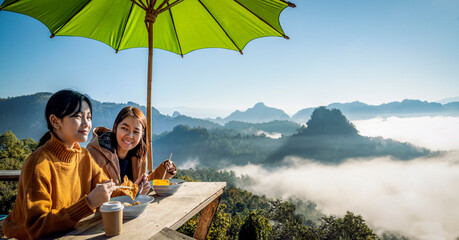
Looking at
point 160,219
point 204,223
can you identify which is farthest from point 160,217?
point 204,223

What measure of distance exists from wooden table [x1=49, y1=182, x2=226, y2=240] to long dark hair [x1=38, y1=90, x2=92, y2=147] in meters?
0.57

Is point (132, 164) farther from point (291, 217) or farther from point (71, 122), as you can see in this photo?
point (291, 217)

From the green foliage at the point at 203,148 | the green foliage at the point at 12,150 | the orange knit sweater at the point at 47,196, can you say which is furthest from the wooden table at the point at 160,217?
the green foliage at the point at 203,148

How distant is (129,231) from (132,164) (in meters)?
1.21

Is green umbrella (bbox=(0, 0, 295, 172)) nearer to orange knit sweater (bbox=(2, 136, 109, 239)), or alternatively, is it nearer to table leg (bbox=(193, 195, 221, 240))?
table leg (bbox=(193, 195, 221, 240))

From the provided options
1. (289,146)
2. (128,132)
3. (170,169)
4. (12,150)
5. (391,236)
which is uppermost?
(128,132)

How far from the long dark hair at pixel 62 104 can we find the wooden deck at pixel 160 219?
567mm

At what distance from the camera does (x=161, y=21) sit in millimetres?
3447

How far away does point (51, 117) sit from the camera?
1.44m

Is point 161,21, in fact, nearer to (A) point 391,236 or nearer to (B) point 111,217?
(B) point 111,217

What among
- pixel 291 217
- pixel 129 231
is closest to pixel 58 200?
pixel 129 231

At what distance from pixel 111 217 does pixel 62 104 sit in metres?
0.66

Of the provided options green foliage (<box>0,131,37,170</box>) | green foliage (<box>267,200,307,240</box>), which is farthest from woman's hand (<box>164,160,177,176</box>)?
green foliage (<box>267,200,307,240</box>)

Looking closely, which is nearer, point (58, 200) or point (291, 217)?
point (58, 200)
